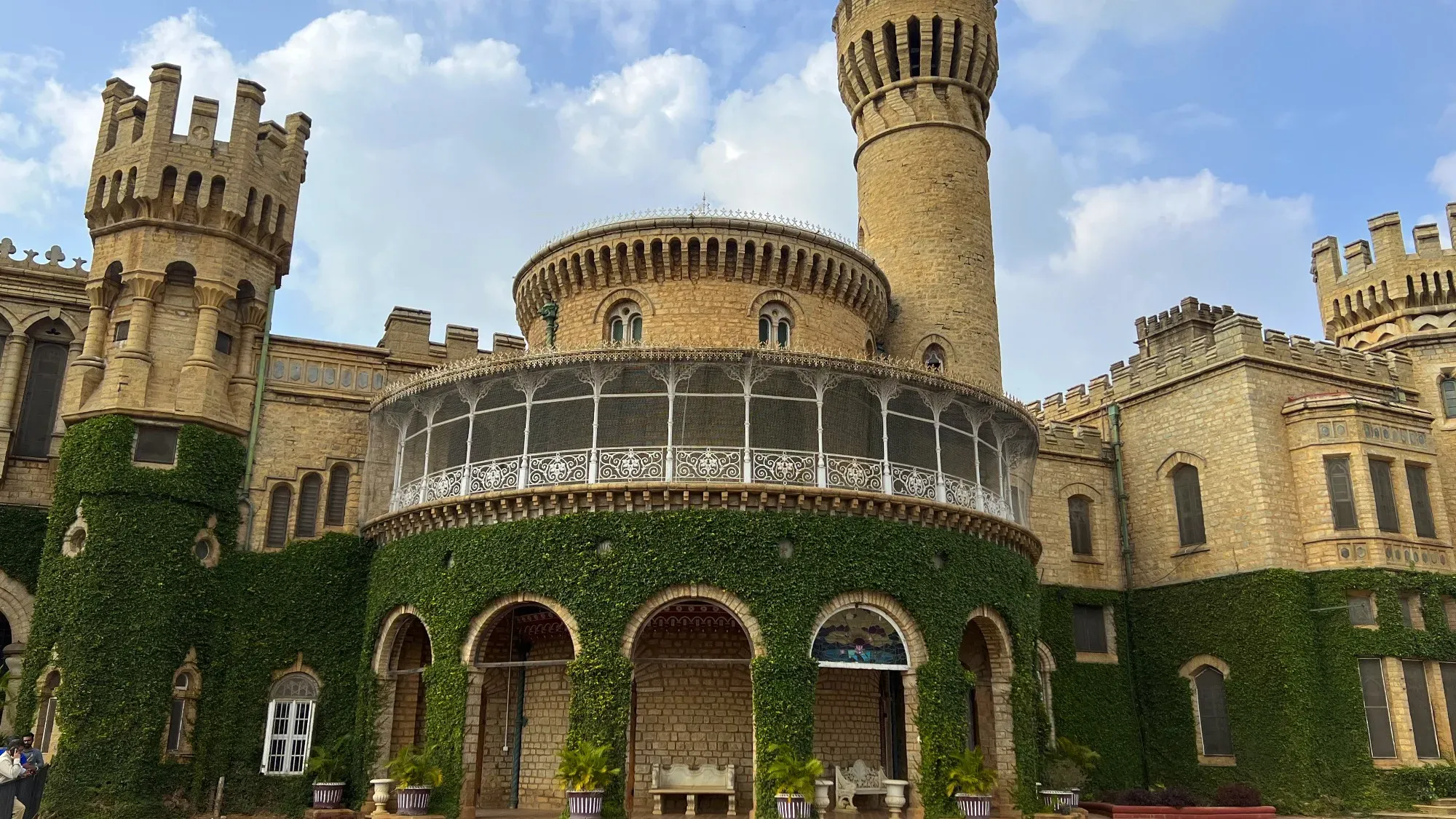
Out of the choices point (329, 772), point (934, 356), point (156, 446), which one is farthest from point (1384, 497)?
point (156, 446)

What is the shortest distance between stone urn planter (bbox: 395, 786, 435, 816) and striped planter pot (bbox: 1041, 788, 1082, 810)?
13271 millimetres

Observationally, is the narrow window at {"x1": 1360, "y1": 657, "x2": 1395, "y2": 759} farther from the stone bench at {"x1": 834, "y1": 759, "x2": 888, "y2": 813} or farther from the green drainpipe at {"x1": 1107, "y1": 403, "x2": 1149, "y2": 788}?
the stone bench at {"x1": 834, "y1": 759, "x2": 888, "y2": 813}

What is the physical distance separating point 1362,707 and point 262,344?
29372 millimetres

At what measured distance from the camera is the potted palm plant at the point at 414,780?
806 inches

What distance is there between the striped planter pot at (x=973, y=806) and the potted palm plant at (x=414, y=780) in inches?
397

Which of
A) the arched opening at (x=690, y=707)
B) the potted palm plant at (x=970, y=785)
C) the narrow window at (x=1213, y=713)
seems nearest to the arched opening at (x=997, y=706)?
the potted palm plant at (x=970, y=785)

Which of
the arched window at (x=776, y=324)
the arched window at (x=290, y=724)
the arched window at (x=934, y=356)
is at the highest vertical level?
the arched window at (x=934, y=356)

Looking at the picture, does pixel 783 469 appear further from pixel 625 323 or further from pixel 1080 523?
pixel 1080 523

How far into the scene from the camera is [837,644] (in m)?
21.6

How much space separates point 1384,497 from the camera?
29203 mm

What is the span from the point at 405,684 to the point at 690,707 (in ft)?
22.5

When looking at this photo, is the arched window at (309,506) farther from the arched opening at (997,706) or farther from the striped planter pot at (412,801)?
the arched opening at (997,706)

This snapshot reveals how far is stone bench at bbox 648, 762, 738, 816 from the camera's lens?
22031 millimetres

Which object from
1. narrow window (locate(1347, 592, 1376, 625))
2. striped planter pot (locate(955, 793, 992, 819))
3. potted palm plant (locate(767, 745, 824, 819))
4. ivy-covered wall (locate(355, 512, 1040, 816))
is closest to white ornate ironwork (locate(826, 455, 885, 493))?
ivy-covered wall (locate(355, 512, 1040, 816))
